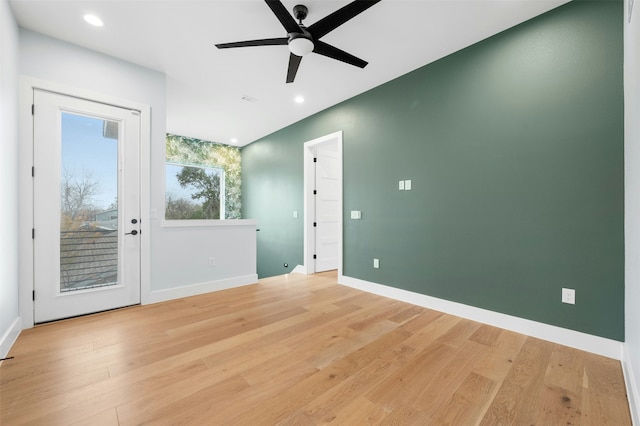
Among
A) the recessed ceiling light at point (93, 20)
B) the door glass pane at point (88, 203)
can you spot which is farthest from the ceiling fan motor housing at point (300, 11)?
the door glass pane at point (88, 203)

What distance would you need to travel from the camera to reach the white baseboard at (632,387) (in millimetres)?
1337

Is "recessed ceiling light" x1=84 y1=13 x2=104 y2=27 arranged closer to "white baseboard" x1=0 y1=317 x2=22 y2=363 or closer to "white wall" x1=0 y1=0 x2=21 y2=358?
"white wall" x1=0 y1=0 x2=21 y2=358

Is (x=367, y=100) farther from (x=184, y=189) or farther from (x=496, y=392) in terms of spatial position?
(x=184, y=189)

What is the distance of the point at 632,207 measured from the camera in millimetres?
1635

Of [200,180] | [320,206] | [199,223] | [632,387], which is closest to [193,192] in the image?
[200,180]

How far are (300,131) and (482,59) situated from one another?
10.0 ft

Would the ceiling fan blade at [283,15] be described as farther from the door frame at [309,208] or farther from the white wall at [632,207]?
the door frame at [309,208]

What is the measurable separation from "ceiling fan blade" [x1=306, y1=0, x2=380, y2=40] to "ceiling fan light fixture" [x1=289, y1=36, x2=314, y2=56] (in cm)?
7

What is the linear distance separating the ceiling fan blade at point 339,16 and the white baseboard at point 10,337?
3360 millimetres

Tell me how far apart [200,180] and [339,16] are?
5.27 m

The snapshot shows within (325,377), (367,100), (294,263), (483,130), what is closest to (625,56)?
(483,130)

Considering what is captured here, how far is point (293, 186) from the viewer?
5.15 metres

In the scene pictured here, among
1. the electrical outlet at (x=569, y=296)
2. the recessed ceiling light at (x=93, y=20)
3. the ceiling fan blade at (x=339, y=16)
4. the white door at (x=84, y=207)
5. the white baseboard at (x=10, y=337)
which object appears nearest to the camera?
the ceiling fan blade at (x=339, y=16)

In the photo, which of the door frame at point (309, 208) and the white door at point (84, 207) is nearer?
the white door at point (84, 207)
